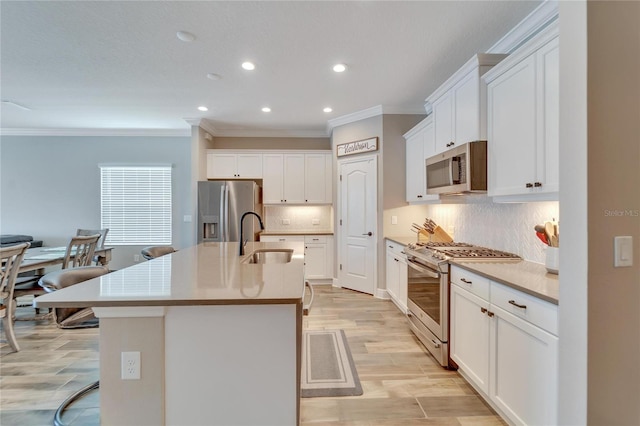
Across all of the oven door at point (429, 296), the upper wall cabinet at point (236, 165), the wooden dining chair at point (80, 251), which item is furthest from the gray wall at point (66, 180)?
the oven door at point (429, 296)

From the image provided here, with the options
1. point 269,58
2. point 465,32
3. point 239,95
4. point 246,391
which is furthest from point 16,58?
point 465,32

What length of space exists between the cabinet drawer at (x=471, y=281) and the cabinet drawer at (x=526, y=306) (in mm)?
70

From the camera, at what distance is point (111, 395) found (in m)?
1.28

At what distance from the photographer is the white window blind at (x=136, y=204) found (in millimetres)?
5555

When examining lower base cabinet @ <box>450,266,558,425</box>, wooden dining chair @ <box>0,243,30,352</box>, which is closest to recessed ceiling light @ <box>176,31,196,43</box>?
wooden dining chair @ <box>0,243,30,352</box>

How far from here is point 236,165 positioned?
5.18 meters

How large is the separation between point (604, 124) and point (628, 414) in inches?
42.0

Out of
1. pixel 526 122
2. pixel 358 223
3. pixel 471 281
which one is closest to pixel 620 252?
pixel 471 281

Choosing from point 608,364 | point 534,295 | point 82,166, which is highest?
point 82,166

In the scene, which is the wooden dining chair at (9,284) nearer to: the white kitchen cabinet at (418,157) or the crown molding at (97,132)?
the crown molding at (97,132)

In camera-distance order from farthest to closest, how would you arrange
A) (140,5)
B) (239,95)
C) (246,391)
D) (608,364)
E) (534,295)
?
(239,95)
(140,5)
(534,295)
(246,391)
(608,364)

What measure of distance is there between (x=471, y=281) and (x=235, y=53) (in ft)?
8.99

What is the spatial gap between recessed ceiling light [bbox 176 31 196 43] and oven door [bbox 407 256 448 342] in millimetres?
2744

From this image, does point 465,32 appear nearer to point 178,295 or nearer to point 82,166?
point 178,295
